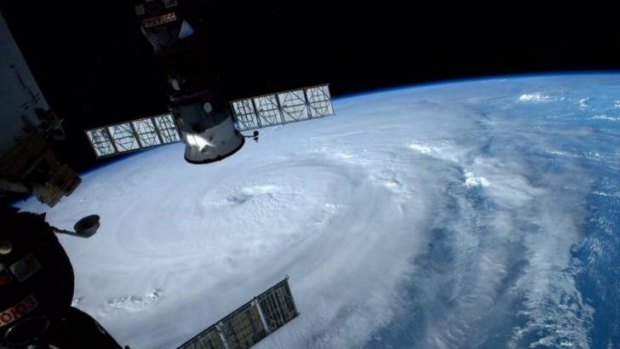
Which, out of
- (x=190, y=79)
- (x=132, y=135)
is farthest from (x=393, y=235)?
(x=132, y=135)

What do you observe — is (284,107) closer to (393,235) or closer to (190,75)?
(393,235)

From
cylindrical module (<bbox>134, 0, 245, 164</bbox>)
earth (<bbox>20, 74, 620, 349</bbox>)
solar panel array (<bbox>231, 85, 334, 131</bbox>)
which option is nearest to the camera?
cylindrical module (<bbox>134, 0, 245, 164</bbox>)

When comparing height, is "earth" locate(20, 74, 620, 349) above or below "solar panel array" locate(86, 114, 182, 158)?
below

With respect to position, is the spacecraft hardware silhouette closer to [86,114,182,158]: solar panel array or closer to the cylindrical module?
the cylindrical module

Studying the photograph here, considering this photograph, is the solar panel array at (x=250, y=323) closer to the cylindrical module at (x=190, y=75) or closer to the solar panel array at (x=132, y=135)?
the cylindrical module at (x=190, y=75)

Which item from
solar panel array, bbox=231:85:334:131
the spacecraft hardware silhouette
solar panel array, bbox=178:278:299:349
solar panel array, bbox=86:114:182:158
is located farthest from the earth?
the spacecraft hardware silhouette

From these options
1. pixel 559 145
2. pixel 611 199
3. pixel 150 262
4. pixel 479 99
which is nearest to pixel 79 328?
pixel 150 262

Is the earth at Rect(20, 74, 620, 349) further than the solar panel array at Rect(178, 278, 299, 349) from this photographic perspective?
Yes

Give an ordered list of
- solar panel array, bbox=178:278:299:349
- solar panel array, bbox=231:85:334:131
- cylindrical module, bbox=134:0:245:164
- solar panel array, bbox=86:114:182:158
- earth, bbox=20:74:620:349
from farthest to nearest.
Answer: solar panel array, bbox=86:114:182:158 → solar panel array, bbox=231:85:334:131 → earth, bbox=20:74:620:349 → solar panel array, bbox=178:278:299:349 → cylindrical module, bbox=134:0:245:164
